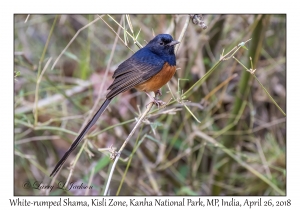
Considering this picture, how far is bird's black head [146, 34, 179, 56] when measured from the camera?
328 cm

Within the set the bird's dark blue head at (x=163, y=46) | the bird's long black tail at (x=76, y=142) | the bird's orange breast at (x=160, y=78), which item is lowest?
the bird's long black tail at (x=76, y=142)

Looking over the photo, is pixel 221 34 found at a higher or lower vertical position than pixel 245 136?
higher

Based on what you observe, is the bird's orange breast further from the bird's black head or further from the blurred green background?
the blurred green background

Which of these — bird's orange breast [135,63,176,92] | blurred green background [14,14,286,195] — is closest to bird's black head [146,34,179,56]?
bird's orange breast [135,63,176,92]

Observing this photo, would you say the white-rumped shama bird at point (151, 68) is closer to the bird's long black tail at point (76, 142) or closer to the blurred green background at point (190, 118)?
the bird's long black tail at point (76, 142)

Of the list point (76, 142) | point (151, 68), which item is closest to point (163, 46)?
point (151, 68)

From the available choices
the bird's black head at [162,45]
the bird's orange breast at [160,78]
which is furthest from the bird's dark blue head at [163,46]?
the bird's orange breast at [160,78]

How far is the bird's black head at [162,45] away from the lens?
3279 mm

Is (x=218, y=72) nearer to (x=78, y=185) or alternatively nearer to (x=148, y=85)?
(x=148, y=85)

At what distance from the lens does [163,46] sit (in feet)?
10.9

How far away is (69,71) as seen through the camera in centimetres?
530

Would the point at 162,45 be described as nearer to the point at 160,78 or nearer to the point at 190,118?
the point at 160,78

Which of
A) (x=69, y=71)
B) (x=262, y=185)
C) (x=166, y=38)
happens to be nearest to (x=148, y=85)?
(x=166, y=38)

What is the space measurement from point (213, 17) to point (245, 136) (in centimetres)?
127
